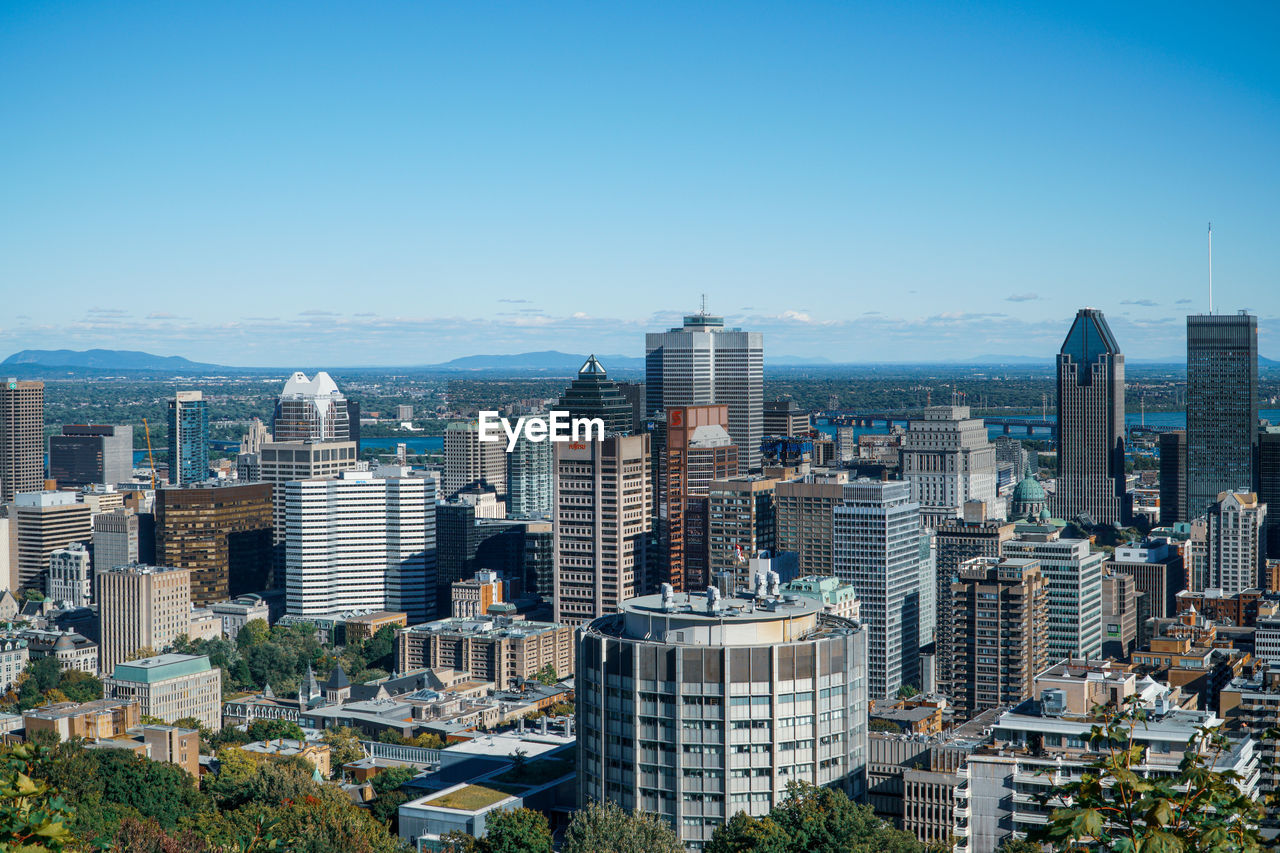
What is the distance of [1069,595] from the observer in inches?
4252

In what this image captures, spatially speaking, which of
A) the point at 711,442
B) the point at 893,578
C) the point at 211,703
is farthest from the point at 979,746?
the point at 711,442

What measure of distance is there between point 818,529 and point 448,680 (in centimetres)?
3351

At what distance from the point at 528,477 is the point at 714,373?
29397mm

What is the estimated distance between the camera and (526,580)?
143125 mm

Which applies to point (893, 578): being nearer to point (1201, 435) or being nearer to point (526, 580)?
point (526, 580)

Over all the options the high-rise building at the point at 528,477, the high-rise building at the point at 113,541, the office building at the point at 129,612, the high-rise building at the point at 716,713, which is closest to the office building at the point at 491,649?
the office building at the point at 129,612

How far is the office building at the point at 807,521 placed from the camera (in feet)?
396

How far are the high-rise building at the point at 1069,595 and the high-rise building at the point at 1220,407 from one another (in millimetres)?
67654

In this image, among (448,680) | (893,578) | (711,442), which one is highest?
(711,442)

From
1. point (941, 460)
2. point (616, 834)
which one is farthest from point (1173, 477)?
point (616, 834)

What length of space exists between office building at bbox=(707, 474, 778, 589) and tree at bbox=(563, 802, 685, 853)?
76.2m

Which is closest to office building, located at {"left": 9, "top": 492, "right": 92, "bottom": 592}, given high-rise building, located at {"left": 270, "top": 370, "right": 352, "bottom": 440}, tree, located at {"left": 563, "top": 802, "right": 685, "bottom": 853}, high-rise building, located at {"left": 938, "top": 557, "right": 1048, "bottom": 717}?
high-rise building, located at {"left": 270, "top": 370, "right": 352, "bottom": 440}

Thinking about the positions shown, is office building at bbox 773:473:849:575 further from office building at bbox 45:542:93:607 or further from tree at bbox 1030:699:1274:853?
tree at bbox 1030:699:1274:853

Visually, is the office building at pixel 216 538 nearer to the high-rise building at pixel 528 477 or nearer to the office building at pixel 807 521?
the high-rise building at pixel 528 477
